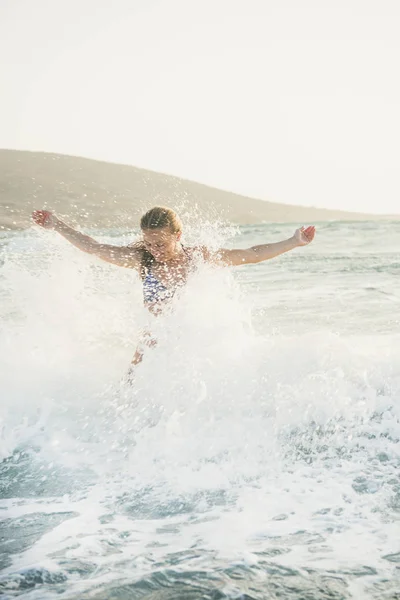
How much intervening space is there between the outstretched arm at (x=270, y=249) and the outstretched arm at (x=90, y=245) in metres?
0.78

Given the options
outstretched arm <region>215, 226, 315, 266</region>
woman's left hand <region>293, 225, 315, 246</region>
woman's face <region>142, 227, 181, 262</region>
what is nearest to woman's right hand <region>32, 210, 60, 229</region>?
woman's face <region>142, 227, 181, 262</region>

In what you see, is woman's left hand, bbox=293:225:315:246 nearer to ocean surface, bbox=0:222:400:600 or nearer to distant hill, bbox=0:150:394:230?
ocean surface, bbox=0:222:400:600

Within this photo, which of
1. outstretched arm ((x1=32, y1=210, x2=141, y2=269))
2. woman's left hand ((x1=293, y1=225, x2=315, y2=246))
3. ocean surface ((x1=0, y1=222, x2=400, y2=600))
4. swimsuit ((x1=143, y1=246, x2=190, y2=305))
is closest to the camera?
ocean surface ((x1=0, y1=222, x2=400, y2=600))

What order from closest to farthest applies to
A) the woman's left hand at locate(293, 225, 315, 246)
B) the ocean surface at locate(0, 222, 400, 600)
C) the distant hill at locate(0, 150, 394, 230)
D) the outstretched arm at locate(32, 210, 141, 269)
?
1. the ocean surface at locate(0, 222, 400, 600)
2. the woman's left hand at locate(293, 225, 315, 246)
3. the outstretched arm at locate(32, 210, 141, 269)
4. the distant hill at locate(0, 150, 394, 230)

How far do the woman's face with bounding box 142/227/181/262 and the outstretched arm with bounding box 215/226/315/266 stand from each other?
1.34 feet

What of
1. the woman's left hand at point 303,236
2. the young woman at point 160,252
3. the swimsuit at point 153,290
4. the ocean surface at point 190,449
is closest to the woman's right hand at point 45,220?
the young woman at point 160,252

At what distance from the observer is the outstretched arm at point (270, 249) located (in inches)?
178

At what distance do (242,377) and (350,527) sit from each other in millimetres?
2181

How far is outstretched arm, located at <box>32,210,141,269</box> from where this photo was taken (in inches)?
185

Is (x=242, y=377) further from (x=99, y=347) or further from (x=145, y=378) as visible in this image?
(x=99, y=347)

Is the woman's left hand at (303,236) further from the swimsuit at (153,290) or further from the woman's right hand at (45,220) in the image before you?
the woman's right hand at (45,220)

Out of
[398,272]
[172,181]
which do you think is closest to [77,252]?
[398,272]

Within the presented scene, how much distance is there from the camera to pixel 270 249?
457 cm

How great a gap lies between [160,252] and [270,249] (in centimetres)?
87
